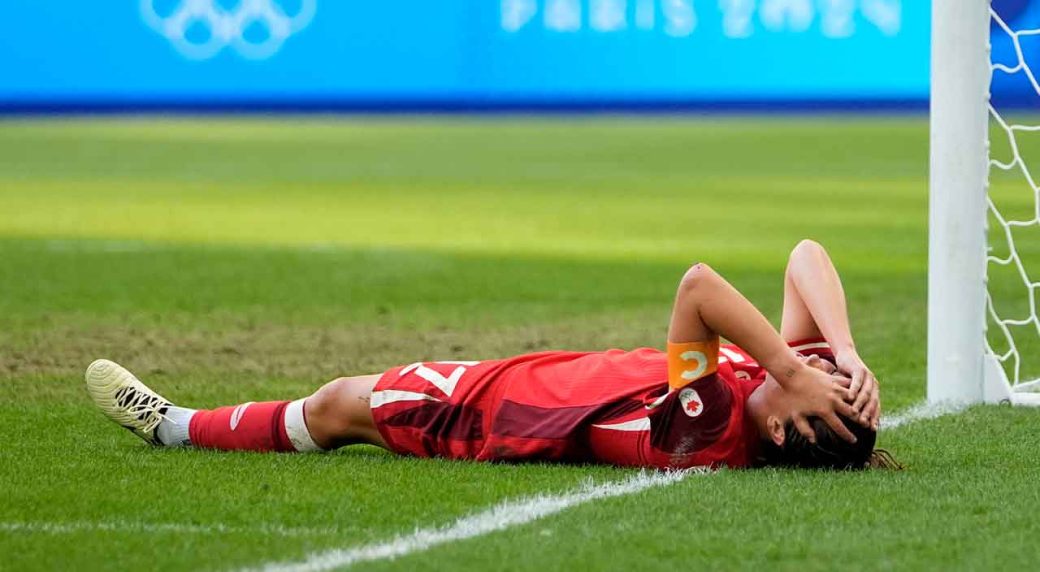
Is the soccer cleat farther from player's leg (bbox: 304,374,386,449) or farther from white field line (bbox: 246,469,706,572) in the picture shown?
white field line (bbox: 246,469,706,572)

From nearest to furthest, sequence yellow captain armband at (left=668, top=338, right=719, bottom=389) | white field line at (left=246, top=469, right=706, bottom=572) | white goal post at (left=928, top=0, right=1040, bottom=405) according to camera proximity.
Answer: white field line at (left=246, top=469, right=706, bottom=572)
yellow captain armband at (left=668, top=338, right=719, bottom=389)
white goal post at (left=928, top=0, right=1040, bottom=405)

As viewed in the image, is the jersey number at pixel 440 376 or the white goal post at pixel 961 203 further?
the white goal post at pixel 961 203

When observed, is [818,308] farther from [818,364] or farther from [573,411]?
[573,411]

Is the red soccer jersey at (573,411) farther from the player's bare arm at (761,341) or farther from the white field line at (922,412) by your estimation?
the white field line at (922,412)

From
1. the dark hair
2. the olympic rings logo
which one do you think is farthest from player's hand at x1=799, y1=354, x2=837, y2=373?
the olympic rings logo

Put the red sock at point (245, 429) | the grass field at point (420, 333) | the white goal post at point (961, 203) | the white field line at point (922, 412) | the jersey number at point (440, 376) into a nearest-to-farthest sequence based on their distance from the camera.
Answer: the grass field at point (420, 333), the jersey number at point (440, 376), the red sock at point (245, 429), the white field line at point (922, 412), the white goal post at point (961, 203)

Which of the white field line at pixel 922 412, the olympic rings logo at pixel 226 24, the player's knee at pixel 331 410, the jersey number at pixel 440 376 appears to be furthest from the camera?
the olympic rings logo at pixel 226 24

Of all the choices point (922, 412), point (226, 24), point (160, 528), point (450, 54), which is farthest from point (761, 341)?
point (226, 24)

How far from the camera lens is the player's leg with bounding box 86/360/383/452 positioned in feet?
17.4

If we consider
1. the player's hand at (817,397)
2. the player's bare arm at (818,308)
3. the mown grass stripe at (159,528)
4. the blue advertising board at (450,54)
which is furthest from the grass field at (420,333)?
the blue advertising board at (450,54)

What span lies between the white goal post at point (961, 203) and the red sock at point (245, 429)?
230 centimetres

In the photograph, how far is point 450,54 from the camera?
52.3 ft

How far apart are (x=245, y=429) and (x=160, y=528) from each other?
1.05m

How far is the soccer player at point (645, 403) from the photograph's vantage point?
478 cm
